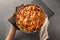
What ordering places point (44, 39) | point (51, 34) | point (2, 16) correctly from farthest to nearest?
point (2, 16), point (51, 34), point (44, 39)

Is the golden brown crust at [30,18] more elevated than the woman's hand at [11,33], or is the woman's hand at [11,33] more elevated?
the golden brown crust at [30,18]

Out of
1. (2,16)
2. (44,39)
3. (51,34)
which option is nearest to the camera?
(44,39)

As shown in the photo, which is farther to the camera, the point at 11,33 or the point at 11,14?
the point at 11,14

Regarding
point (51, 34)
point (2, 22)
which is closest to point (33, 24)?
point (51, 34)

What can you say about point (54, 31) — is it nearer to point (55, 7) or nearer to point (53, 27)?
point (53, 27)

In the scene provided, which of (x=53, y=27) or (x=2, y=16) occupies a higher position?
(x=2, y=16)

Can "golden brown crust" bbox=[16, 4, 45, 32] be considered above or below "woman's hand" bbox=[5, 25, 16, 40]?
above

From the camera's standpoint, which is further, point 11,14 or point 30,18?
point 11,14

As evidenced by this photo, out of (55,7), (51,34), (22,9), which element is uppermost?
(22,9)
